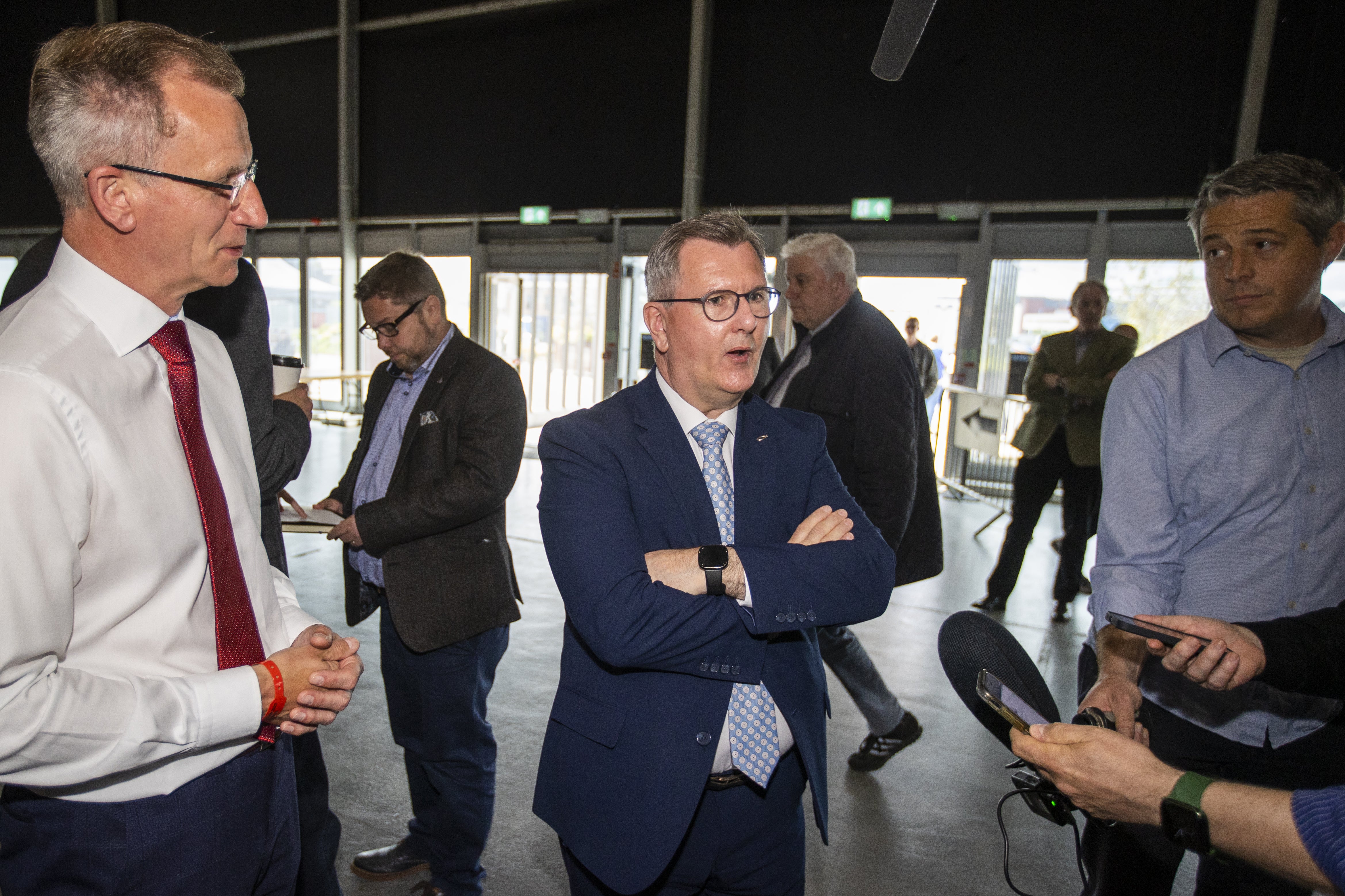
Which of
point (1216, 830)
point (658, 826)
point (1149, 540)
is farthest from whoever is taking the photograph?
point (1149, 540)

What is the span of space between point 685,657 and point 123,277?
3.38 ft

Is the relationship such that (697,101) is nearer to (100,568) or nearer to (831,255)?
(831,255)

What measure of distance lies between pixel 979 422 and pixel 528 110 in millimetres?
7037

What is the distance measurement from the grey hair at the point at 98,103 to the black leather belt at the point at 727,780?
1323 millimetres

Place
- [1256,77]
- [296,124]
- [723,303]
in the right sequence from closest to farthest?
[723,303], [1256,77], [296,124]

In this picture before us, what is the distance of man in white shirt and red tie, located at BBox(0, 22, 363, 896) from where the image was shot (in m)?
0.92

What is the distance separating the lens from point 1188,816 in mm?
1048

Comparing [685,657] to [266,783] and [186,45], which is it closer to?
[266,783]

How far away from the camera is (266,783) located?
1.22 m

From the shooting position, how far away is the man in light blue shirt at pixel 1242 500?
62.7 inches

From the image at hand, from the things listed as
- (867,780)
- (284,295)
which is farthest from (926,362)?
(284,295)

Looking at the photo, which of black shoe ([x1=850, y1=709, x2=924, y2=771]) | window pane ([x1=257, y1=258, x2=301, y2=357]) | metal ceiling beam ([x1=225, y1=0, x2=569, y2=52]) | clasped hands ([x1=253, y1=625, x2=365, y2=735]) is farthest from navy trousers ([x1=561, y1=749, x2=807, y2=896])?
window pane ([x1=257, y1=258, x2=301, y2=357])

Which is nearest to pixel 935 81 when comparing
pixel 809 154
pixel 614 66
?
pixel 809 154

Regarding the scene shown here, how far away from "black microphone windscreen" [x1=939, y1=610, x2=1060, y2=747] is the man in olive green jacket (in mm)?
3921
